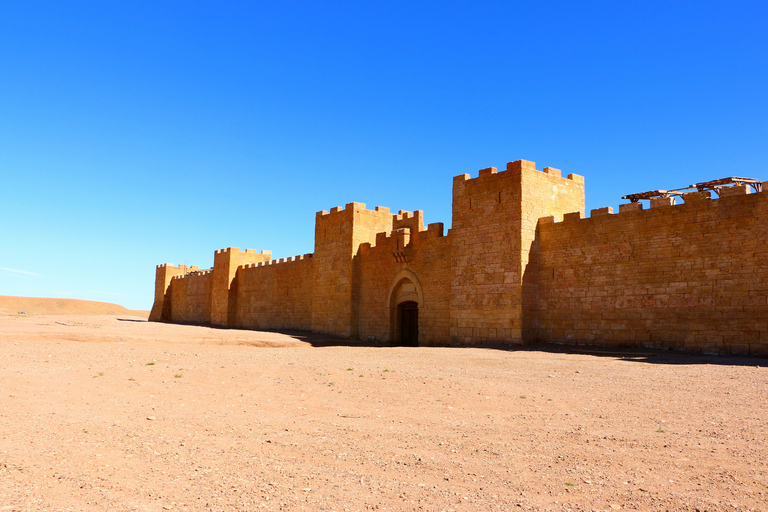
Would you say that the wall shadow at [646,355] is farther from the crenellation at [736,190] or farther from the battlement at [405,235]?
the battlement at [405,235]

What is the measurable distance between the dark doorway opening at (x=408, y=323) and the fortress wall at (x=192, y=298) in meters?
17.6

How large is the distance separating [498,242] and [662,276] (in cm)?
479

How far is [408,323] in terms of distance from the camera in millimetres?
23328

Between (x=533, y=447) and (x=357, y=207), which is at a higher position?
(x=357, y=207)

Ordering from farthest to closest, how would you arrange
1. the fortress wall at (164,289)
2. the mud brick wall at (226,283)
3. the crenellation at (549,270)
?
the fortress wall at (164,289) < the mud brick wall at (226,283) < the crenellation at (549,270)

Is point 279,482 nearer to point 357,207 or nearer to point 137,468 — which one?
point 137,468

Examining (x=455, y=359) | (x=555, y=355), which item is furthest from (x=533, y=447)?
(x=555, y=355)

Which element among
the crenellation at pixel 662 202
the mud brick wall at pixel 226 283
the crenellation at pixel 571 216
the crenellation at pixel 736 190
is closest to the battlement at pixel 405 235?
the crenellation at pixel 571 216

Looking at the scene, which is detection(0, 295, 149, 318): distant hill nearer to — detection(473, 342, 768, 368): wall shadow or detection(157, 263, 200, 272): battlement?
detection(157, 263, 200, 272): battlement

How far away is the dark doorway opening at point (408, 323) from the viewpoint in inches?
906

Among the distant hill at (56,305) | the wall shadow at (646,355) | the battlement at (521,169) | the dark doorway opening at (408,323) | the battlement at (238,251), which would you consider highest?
the battlement at (521,169)

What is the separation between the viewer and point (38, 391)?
8562 mm

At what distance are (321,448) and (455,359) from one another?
9052mm

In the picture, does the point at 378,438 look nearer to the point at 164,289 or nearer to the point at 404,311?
the point at 404,311
